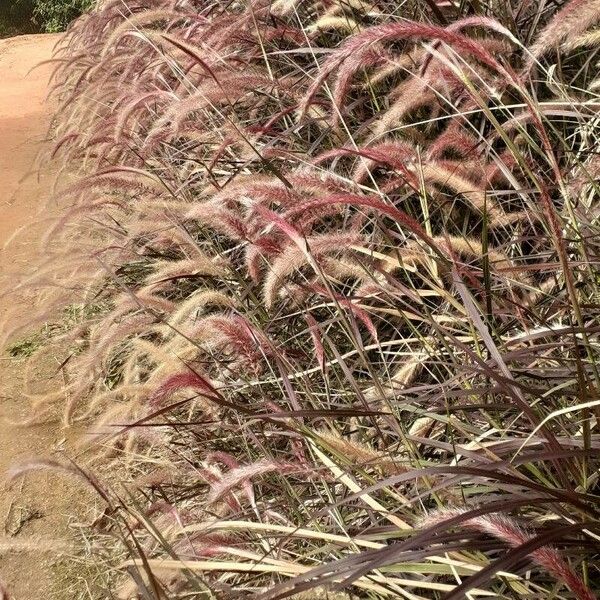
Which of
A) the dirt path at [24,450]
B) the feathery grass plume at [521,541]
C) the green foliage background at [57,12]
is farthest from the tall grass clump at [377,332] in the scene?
the green foliage background at [57,12]

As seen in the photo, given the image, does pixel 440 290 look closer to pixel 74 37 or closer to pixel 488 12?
pixel 488 12

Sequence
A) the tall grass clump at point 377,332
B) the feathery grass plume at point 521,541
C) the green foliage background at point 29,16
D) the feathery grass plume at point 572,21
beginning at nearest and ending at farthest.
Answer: the feathery grass plume at point 521,541
the tall grass clump at point 377,332
the feathery grass plume at point 572,21
the green foliage background at point 29,16

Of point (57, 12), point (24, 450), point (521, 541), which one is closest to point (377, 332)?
point (521, 541)

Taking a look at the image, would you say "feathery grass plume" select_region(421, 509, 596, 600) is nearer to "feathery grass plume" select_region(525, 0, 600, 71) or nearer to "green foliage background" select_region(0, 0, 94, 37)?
"feathery grass plume" select_region(525, 0, 600, 71)

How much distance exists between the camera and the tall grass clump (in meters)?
1.06

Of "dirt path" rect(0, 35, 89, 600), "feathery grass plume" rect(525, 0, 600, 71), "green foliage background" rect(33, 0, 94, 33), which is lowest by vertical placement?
"dirt path" rect(0, 35, 89, 600)

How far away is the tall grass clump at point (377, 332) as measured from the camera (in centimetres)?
106

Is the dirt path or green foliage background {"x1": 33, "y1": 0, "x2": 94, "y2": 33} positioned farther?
green foliage background {"x1": 33, "y1": 0, "x2": 94, "y2": 33}

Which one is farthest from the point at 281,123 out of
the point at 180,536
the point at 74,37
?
the point at 74,37

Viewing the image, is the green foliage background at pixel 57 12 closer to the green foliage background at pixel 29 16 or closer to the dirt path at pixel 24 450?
the green foliage background at pixel 29 16

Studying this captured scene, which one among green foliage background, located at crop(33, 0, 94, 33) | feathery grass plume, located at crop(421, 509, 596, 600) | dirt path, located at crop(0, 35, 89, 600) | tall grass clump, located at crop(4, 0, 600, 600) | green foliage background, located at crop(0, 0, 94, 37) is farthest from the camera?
green foliage background, located at crop(0, 0, 94, 37)

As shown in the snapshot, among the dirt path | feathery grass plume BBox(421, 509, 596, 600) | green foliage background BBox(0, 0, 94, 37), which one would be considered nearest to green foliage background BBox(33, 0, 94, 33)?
green foliage background BBox(0, 0, 94, 37)

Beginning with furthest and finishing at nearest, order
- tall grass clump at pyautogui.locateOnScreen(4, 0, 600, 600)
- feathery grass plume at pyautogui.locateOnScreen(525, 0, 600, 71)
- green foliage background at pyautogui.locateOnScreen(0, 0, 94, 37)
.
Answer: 1. green foliage background at pyautogui.locateOnScreen(0, 0, 94, 37)
2. feathery grass plume at pyautogui.locateOnScreen(525, 0, 600, 71)
3. tall grass clump at pyautogui.locateOnScreen(4, 0, 600, 600)

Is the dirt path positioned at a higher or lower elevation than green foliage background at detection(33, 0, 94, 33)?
lower
